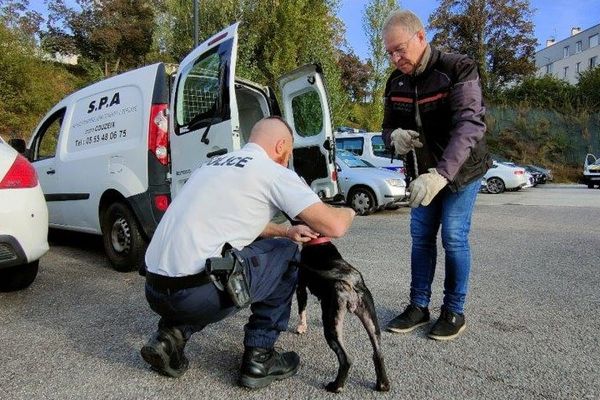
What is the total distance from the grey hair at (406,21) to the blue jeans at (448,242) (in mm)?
952

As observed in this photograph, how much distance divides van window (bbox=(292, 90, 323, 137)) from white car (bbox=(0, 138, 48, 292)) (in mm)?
3169

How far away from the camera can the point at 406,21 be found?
2.81m

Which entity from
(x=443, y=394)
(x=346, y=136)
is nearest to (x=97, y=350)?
(x=443, y=394)

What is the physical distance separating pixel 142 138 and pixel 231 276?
260 cm

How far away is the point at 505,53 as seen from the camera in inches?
1609

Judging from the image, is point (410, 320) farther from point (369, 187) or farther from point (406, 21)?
point (369, 187)

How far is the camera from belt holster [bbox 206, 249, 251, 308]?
2.19 metres

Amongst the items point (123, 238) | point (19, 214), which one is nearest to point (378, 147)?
point (123, 238)

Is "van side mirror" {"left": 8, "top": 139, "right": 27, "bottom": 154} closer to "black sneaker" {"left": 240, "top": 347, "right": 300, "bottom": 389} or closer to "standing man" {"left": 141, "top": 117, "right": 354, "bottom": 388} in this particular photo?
"standing man" {"left": 141, "top": 117, "right": 354, "bottom": 388}

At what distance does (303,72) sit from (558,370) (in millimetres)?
4088

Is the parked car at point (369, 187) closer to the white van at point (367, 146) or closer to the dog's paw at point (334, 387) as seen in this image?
the white van at point (367, 146)

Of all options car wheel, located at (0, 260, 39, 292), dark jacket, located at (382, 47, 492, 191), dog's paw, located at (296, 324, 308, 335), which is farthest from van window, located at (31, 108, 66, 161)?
dark jacket, located at (382, 47, 492, 191)

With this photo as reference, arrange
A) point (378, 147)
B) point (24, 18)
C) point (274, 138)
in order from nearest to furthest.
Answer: point (274, 138) → point (378, 147) → point (24, 18)

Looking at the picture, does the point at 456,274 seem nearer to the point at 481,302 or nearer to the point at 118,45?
the point at 481,302
